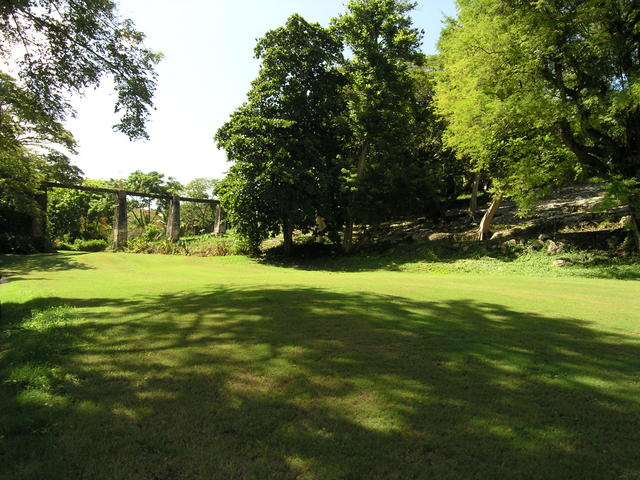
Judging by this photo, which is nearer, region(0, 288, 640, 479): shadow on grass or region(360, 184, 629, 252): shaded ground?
region(0, 288, 640, 479): shadow on grass

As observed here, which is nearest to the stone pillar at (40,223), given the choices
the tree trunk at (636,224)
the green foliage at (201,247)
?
the green foliage at (201,247)

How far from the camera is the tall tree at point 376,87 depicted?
2259cm

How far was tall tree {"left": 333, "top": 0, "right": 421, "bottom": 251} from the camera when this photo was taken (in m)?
22.6

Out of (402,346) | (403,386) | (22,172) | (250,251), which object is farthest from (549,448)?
(250,251)

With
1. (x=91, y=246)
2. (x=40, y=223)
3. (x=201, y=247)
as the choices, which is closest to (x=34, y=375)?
(x=201, y=247)

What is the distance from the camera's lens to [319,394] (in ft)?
12.4

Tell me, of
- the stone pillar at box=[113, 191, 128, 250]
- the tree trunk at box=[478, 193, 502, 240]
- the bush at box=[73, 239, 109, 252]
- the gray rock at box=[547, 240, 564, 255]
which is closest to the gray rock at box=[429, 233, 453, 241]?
the tree trunk at box=[478, 193, 502, 240]

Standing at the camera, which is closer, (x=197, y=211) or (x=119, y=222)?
(x=119, y=222)

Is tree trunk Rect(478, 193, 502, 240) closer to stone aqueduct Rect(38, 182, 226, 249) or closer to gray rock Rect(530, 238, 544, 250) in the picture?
gray rock Rect(530, 238, 544, 250)

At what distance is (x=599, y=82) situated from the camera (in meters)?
15.5

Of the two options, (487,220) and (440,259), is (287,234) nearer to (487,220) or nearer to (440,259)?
(440,259)

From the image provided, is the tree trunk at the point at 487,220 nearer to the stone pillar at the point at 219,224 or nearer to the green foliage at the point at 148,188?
the stone pillar at the point at 219,224

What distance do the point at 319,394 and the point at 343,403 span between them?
0.94 feet

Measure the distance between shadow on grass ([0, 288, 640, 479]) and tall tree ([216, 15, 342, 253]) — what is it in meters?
15.9
